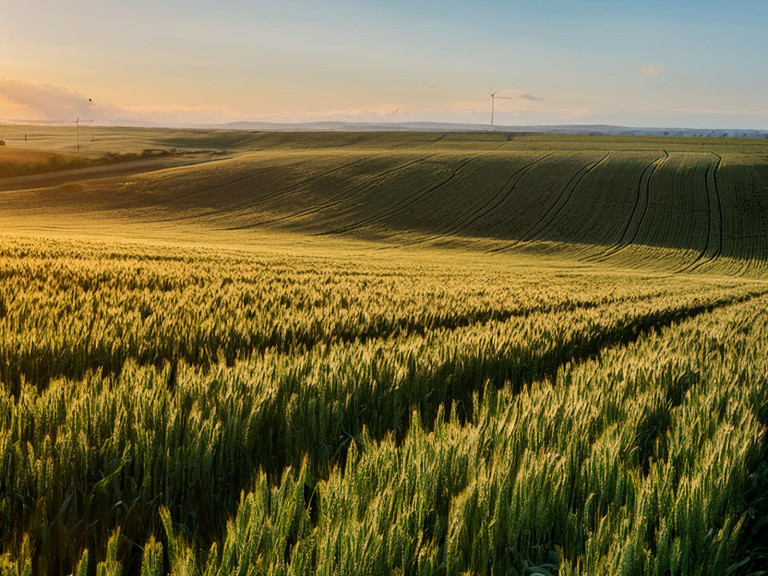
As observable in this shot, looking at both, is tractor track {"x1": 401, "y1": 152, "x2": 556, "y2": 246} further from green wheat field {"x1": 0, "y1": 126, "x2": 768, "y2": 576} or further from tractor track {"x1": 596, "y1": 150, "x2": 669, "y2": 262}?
green wheat field {"x1": 0, "y1": 126, "x2": 768, "y2": 576}

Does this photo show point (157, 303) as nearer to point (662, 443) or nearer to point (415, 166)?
point (662, 443)

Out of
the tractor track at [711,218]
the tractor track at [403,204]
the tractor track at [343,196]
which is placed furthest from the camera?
the tractor track at [343,196]

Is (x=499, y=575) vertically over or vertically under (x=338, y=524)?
under

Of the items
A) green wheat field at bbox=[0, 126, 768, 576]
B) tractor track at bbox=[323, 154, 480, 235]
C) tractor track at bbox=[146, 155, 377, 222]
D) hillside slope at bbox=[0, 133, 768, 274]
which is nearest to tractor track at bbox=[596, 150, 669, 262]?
hillside slope at bbox=[0, 133, 768, 274]

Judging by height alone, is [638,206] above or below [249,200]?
above

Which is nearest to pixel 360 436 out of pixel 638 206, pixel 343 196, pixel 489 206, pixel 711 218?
pixel 489 206

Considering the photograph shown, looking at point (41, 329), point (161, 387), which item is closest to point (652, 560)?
point (161, 387)

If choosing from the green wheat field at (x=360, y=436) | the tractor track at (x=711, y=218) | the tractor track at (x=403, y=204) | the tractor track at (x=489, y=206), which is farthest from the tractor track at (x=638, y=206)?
the green wheat field at (x=360, y=436)

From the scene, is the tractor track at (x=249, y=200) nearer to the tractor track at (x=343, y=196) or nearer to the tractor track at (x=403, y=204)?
the tractor track at (x=343, y=196)

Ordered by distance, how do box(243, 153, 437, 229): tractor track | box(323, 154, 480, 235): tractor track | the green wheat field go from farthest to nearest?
1. box(243, 153, 437, 229): tractor track
2. box(323, 154, 480, 235): tractor track
3. the green wheat field

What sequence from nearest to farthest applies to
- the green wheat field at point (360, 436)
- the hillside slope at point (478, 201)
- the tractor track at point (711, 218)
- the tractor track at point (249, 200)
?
the green wheat field at point (360, 436) → the tractor track at point (711, 218) → the hillside slope at point (478, 201) → the tractor track at point (249, 200)

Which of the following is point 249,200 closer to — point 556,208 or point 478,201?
point 478,201
